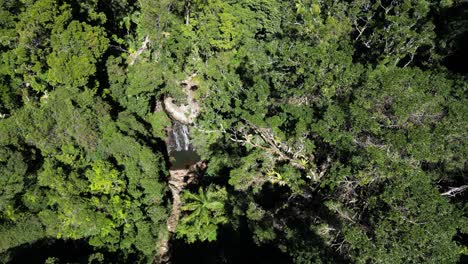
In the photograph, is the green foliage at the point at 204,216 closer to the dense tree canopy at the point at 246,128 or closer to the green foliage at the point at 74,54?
the dense tree canopy at the point at 246,128

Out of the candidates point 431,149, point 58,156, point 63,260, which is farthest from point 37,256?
point 431,149

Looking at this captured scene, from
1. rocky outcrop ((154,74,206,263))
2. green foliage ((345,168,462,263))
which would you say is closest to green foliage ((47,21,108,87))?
rocky outcrop ((154,74,206,263))

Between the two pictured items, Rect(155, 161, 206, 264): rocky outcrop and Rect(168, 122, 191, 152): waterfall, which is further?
Rect(168, 122, 191, 152): waterfall

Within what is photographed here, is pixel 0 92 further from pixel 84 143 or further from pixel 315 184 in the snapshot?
pixel 315 184

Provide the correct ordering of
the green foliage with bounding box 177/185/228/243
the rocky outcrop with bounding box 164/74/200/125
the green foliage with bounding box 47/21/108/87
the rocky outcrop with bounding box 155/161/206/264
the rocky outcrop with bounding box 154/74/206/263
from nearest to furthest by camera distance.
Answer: the green foliage with bounding box 47/21/108/87, the green foliage with bounding box 177/185/228/243, the rocky outcrop with bounding box 155/161/206/264, the rocky outcrop with bounding box 154/74/206/263, the rocky outcrop with bounding box 164/74/200/125

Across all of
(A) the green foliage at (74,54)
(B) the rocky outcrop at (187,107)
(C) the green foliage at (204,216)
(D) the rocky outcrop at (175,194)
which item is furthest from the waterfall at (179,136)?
(A) the green foliage at (74,54)

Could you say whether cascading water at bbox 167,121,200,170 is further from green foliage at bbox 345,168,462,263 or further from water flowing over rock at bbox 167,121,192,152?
green foliage at bbox 345,168,462,263
